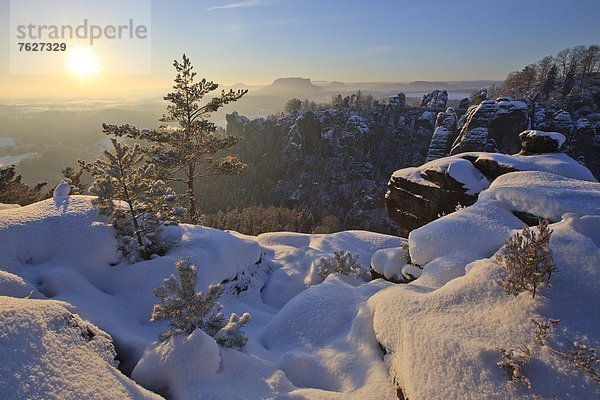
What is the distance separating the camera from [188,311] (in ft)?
19.9

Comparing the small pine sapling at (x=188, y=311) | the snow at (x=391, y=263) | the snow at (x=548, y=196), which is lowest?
the snow at (x=391, y=263)

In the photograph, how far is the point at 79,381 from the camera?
3.86 metres

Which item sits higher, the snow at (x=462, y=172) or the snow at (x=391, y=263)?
the snow at (x=462, y=172)

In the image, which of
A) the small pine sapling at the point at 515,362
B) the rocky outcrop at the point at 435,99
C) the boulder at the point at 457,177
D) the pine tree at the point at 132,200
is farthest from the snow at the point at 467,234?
the rocky outcrop at the point at 435,99

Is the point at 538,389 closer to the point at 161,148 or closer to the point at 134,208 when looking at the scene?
the point at 134,208

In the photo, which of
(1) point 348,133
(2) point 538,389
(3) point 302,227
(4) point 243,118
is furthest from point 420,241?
(4) point 243,118

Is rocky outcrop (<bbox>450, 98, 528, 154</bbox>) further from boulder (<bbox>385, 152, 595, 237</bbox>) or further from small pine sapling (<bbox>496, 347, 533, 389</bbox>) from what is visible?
small pine sapling (<bbox>496, 347, 533, 389</bbox>)

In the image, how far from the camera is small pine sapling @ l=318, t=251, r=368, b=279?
14.1m

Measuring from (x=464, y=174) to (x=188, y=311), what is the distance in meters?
15.7

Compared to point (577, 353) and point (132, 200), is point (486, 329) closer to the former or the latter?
point (577, 353)

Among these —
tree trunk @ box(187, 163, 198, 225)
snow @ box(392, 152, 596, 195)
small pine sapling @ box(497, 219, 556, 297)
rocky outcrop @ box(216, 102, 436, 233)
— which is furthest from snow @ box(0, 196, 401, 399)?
rocky outcrop @ box(216, 102, 436, 233)

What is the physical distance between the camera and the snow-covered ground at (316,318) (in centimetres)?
427

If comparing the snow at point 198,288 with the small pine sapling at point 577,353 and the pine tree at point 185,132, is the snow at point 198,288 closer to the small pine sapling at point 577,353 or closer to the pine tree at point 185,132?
the small pine sapling at point 577,353

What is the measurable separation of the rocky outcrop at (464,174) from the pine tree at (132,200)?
13.6 meters
